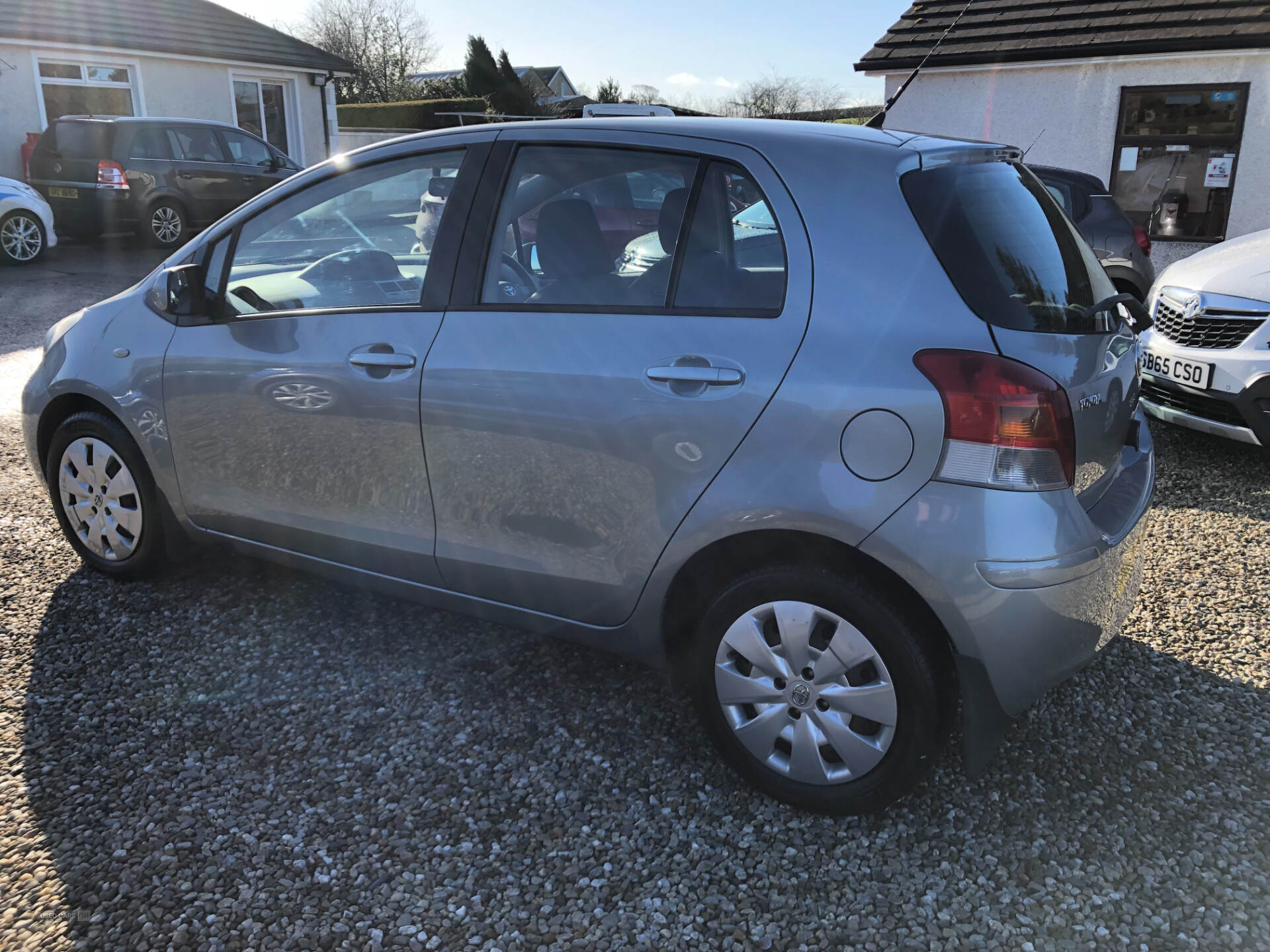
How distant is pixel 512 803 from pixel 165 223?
14215mm

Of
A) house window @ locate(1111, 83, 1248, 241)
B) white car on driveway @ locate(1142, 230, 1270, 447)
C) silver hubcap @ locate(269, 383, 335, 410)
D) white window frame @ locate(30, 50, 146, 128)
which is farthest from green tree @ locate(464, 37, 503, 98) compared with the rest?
silver hubcap @ locate(269, 383, 335, 410)

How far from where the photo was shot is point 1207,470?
17.4ft

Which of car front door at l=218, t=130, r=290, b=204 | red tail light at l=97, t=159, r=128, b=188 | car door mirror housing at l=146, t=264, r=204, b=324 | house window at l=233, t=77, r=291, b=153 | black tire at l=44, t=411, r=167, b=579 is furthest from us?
house window at l=233, t=77, r=291, b=153

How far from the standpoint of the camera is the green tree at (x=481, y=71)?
41.1 meters

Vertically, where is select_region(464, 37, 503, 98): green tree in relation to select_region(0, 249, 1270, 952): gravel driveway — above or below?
above

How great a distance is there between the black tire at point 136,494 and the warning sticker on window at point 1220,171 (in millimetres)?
11609

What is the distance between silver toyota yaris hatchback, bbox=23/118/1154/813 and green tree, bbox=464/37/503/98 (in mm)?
41095

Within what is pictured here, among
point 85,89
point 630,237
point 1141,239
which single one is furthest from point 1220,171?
point 85,89

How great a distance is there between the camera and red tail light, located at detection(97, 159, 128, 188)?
13.7 metres

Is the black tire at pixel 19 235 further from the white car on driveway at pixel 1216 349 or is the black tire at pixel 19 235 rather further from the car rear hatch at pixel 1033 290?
the car rear hatch at pixel 1033 290

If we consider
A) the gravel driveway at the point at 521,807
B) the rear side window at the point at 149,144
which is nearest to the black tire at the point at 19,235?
the rear side window at the point at 149,144

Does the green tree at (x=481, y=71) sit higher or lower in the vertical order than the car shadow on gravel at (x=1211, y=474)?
higher

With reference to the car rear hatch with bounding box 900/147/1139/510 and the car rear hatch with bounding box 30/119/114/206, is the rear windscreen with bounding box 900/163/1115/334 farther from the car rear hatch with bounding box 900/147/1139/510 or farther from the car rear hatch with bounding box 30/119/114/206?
the car rear hatch with bounding box 30/119/114/206

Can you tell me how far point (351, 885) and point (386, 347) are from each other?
4.78 ft
